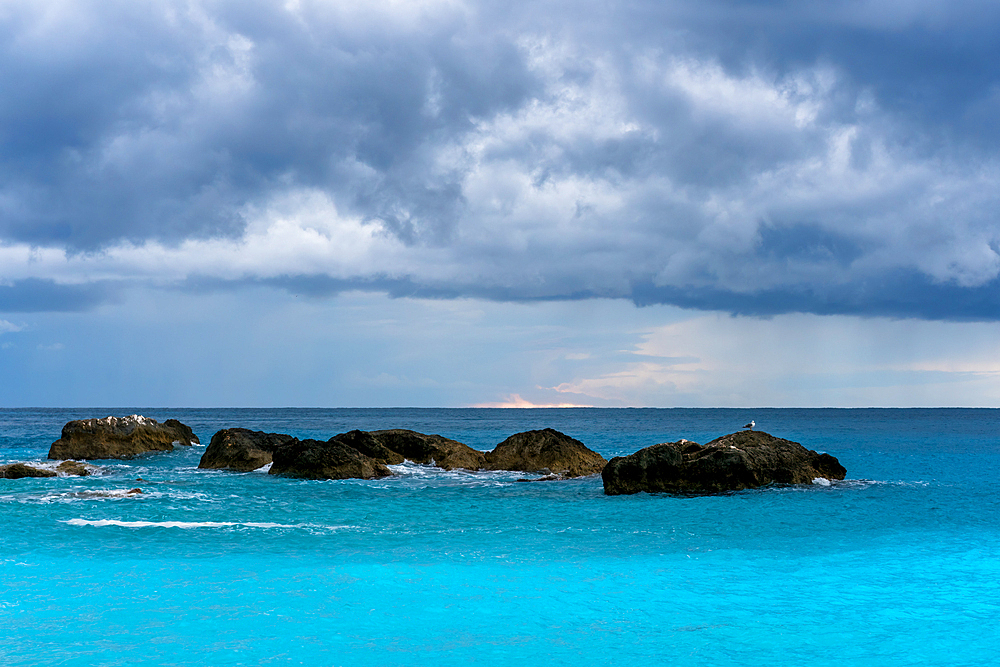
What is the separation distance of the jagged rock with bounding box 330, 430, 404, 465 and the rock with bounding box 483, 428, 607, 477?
425 centimetres

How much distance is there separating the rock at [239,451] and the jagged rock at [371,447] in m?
2.80

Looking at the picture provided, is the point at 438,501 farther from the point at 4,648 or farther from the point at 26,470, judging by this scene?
the point at 26,470

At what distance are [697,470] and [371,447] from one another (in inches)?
593

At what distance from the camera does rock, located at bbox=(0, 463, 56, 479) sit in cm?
2759

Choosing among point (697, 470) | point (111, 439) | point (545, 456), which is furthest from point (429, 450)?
point (111, 439)

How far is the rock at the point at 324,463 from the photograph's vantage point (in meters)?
28.2

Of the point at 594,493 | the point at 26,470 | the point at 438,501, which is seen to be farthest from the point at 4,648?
the point at 26,470

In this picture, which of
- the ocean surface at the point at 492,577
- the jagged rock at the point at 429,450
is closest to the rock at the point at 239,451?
the jagged rock at the point at 429,450

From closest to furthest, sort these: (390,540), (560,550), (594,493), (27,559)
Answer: (27,559) → (560,550) → (390,540) → (594,493)

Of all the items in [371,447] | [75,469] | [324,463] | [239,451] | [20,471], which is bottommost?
[75,469]

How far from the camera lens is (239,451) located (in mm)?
31828

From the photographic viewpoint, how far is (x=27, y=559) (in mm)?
14953

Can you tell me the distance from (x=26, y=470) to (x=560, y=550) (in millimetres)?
22939

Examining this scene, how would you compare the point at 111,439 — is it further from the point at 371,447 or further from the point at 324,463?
the point at 324,463
